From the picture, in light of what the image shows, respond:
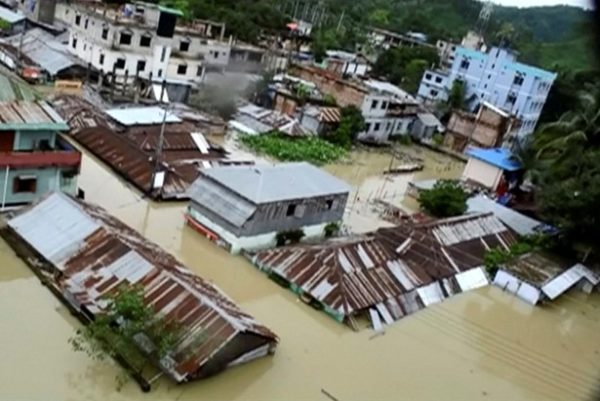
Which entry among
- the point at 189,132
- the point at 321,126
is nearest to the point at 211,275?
the point at 189,132

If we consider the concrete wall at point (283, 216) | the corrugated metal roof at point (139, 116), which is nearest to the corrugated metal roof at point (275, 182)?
the concrete wall at point (283, 216)

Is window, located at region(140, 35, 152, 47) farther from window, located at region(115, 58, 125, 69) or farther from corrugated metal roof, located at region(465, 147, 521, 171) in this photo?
corrugated metal roof, located at region(465, 147, 521, 171)

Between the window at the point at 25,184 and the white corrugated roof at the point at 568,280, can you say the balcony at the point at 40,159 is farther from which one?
the white corrugated roof at the point at 568,280

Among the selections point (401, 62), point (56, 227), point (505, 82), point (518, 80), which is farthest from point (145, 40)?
point (401, 62)

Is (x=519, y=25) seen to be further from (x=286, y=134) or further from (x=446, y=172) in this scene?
(x=286, y=134)

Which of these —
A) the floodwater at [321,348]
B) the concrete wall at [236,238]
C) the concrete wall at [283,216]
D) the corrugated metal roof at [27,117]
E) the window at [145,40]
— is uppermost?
the window at [145,40]

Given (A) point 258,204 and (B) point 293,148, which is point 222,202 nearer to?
(A) point 258,204

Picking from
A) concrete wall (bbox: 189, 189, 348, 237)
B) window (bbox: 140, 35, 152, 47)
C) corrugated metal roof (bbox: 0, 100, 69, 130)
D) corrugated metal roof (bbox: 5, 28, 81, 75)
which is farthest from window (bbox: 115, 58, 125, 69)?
concrete wall (bbox: 189, 189, 348, 237)
